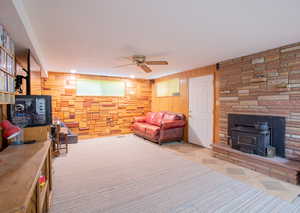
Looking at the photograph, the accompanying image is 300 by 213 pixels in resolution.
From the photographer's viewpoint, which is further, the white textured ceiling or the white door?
the white door

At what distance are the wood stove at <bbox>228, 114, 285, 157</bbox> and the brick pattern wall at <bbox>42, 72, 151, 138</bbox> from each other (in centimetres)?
398

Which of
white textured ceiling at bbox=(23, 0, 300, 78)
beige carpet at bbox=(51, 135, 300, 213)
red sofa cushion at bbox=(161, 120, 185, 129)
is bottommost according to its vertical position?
beige carpet at bbox=(51, 135, 300, 213)

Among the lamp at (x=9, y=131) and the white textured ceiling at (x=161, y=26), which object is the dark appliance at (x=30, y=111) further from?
the white textured ceiling at (x=161, y=26)

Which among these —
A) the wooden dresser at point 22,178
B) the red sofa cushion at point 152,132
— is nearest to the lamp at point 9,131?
the wooden dresser at point 22,178

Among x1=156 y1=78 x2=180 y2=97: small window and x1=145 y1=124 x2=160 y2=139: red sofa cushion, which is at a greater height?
x1=156 y1=78 x2=180 y2=97: small window

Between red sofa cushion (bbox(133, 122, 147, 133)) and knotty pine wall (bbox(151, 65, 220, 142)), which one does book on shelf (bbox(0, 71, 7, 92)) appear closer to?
red sofa cushion (bbox(133, 122, 147, 133))

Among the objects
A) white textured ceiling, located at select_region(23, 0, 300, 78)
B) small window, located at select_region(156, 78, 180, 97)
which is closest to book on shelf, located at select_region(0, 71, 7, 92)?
white textured ceiling, located at select_region(23, 0, 300, 78)

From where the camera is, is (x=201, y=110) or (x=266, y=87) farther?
(x=201, y=110)

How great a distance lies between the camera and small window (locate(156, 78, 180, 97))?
5445mm

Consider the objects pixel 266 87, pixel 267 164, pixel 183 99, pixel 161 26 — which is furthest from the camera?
pixel 183 99

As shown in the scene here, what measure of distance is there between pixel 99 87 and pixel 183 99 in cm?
312

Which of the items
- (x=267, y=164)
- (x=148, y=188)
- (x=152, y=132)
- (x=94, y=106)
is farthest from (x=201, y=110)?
(x=94, y=106)

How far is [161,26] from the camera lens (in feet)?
7.07

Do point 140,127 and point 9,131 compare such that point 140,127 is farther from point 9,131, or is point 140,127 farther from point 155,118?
point 9,131
